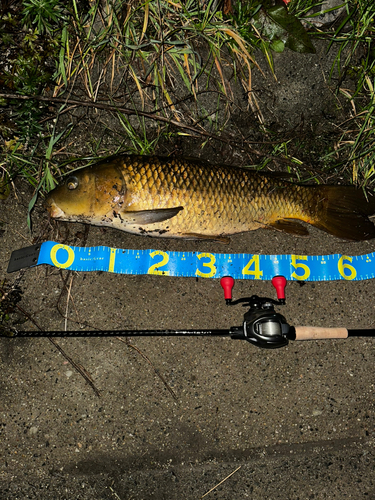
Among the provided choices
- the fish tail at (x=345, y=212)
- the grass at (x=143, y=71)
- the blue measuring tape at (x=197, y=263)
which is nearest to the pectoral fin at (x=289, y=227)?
the fish tail at (x=345, y=212)

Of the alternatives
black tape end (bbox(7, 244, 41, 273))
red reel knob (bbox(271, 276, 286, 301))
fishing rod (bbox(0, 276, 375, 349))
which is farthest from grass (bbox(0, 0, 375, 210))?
fishing rod (bbox(0, 276, 375, 349))

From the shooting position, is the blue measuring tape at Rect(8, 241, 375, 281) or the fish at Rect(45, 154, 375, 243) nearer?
the fish at Rect(45, 154, 375, 243)

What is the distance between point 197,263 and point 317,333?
102 cm

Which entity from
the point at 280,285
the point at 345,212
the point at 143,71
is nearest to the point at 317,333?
the point at 280,285

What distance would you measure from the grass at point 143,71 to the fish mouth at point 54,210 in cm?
24

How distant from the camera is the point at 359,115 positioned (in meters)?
2.89

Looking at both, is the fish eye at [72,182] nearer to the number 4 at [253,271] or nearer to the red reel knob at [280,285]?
the number 4 at [253,271]

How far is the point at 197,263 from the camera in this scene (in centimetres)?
270

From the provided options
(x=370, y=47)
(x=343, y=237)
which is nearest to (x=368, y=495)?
(x=343, y=237)

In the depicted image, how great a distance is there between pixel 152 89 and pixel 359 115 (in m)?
1.76

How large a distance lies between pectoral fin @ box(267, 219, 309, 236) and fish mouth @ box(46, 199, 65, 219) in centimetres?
156

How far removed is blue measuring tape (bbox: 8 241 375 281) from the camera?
2609mm

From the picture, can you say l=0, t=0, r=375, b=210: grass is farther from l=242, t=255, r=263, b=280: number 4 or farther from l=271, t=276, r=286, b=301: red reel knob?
l=271, t=276, r=286, b=301: red reel knob

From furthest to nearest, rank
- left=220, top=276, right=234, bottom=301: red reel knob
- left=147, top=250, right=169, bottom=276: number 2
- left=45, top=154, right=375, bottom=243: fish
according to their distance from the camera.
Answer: left=147, top=250, right=169, bottom=276: number 2
left=220, top=276, right=234, bottom=301: red reel knob
left=45, top=154, right=375, bottom=243: fish
